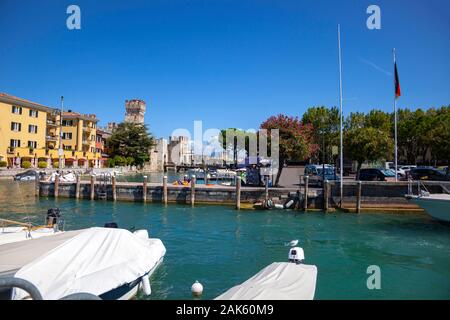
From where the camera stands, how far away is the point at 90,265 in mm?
8469

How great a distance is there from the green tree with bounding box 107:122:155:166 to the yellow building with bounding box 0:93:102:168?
10679 millimetres

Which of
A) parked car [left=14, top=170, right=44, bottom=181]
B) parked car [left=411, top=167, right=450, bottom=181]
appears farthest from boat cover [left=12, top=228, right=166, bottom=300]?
parked car [left=14, top=170, right=44, bottom=181]

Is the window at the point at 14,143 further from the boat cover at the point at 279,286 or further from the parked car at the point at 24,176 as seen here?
the boat cover at the point at 279,286

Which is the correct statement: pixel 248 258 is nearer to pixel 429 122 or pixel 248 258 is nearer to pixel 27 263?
pixel 27 263

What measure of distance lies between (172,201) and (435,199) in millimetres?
20721

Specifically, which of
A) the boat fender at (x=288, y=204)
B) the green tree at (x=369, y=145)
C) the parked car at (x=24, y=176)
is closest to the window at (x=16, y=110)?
the parked car at (x=24, y=176)

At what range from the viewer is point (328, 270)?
1247cm

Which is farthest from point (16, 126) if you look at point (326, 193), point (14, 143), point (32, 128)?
point (326, 193)

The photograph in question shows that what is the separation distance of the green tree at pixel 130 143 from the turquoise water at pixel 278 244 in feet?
214

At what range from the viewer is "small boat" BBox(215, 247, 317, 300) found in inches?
271
